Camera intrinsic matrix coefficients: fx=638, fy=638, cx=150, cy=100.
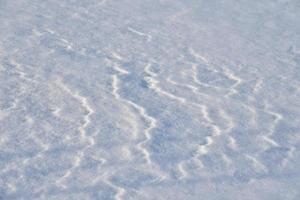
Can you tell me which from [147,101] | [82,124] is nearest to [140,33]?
[147,101]

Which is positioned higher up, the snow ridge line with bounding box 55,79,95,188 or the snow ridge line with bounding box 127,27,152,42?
the snow ridge line with bounding box 127,27,152,42

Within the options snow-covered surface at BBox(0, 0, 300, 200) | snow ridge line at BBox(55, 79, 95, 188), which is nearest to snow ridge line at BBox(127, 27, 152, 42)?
snow-covered surface at BBox(0, 0, 300, 200)

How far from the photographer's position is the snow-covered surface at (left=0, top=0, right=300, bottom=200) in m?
4.41

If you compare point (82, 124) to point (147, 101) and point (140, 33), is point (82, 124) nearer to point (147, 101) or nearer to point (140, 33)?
point (147, 101)

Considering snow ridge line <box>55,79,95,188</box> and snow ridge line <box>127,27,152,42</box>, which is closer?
snow ridge line <box>55,79,95,188</box>

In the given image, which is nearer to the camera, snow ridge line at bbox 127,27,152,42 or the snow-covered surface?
the snow-covered surface

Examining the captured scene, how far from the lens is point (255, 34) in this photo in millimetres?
7305

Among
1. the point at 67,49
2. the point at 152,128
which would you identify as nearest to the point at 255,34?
the point at 67,49

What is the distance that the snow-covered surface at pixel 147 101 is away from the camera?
173 inches

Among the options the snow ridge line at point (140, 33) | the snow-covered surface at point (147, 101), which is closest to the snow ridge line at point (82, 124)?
the snow-covered surface at point (147, 101)

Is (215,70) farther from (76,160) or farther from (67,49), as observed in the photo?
(76,160)

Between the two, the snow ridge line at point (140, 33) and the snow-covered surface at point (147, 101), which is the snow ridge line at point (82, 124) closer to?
the snow-covered surface at point (147, 101)

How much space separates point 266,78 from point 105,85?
5.35 ft

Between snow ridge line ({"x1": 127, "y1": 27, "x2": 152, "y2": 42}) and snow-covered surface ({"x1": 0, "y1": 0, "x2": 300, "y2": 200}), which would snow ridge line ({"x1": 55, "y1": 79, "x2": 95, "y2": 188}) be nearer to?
snow-covered surface ({"x1": 0, "y1": 0, "x2": 300, "y2": 200})
